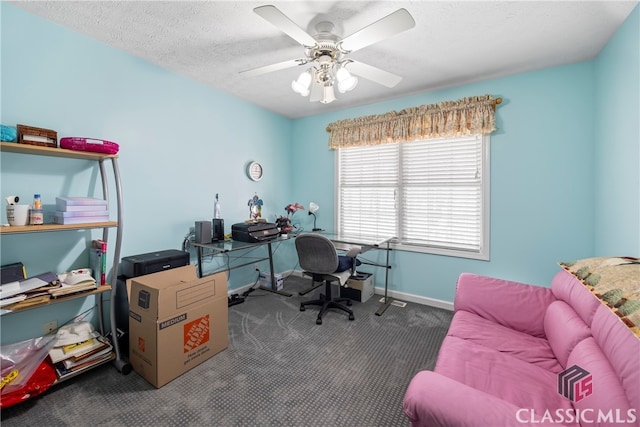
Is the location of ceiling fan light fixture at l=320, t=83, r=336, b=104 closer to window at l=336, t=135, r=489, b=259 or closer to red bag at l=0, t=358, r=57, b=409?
window at l=336, t=135, r=489, b=259

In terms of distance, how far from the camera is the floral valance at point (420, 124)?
8.69 ft

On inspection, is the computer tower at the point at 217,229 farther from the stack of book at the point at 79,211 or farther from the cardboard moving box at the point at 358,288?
Result: the cardboard moving box at the point at 358,288

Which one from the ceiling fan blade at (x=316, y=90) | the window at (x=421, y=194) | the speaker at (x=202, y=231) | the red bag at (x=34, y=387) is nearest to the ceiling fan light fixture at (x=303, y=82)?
the ceiling fan blade at (x=316, y=90)

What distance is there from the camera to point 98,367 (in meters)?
1.88

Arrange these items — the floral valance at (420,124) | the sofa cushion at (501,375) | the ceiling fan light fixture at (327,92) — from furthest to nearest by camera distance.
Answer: the floral valance at (420,124) < the ceiling fan light fixture at (327,92) < the sofa cushion at (501,375)

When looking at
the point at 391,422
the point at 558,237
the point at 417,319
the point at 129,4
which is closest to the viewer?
the point at 391,422

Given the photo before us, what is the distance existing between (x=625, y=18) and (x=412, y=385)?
2624 millimetres

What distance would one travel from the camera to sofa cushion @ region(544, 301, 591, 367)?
50.2 inches

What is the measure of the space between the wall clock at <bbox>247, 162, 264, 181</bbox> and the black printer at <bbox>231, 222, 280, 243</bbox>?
773 millimetres

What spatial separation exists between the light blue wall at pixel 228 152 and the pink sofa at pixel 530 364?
0.81 metres

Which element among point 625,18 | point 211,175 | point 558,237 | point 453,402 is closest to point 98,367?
point 211,175

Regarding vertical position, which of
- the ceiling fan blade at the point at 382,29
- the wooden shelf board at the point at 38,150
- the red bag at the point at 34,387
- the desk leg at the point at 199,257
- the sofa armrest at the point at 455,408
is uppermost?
the ceiling fan blade at the point at 382,29

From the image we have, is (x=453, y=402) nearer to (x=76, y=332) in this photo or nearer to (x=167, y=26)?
(x=76, y=332)

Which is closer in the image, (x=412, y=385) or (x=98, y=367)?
(x=412, y=385)
